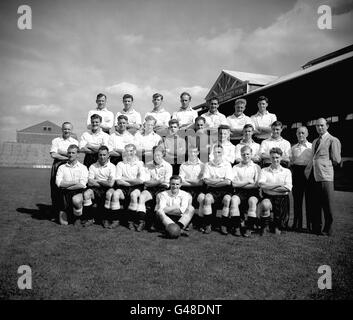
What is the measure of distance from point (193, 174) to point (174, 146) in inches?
32.9

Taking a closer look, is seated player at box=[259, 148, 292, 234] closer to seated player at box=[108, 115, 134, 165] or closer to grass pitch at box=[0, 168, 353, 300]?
grass pitch at box=[0, 168, 353, 300]

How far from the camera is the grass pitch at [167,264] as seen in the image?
9.26 ft

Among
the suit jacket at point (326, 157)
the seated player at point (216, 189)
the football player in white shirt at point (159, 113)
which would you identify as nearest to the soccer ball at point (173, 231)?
the seated player at point (216, 189)

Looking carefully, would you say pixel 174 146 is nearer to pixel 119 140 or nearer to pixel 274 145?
pixel 119 140

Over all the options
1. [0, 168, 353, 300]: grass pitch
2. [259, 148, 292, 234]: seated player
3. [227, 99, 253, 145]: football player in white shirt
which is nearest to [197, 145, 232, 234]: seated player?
[0, 168, 353, 300]: grass pitch

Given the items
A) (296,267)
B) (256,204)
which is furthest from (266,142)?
(296,267)

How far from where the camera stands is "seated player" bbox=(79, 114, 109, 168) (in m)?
6.07

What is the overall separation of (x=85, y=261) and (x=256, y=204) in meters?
3.19

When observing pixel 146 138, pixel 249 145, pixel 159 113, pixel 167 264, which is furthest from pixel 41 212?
pixel 249 145

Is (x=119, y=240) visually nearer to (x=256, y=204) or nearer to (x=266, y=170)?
(x=256, y=204)

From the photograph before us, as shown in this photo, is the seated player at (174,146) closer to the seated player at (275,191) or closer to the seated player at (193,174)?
the seated player at (193,174)

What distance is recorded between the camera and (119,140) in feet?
20.9
